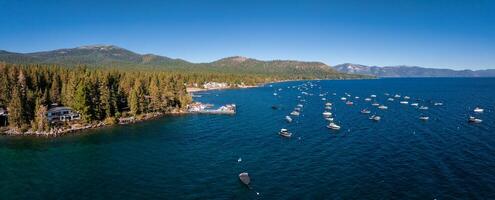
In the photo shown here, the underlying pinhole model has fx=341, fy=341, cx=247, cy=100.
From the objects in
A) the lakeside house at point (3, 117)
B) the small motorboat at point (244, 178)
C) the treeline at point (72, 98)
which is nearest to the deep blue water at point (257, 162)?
the small motorboat at point (244, 178)

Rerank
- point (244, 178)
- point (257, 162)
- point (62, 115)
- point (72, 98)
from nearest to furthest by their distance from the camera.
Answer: point (244, 178), point (257, 162), point (62, 115), point (72, 98)

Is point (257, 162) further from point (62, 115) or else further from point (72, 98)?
point (72, 98)

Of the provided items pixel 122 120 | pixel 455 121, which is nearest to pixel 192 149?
pixel 122 120

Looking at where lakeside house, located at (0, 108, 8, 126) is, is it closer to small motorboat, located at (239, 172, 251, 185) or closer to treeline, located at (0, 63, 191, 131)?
treeline, located at (0, 63, 191, 131)

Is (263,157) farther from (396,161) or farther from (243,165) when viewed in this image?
(396,161)

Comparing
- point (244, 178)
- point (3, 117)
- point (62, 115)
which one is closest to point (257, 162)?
point (244, 178)

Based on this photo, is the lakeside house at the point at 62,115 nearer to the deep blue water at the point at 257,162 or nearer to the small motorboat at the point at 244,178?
the deep blue water at the point at 257,162

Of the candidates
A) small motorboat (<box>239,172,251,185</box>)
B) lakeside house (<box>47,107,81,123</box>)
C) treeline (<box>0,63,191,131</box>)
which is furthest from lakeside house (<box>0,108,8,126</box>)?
small motorboat (<box>239,172,251,185</box>)
